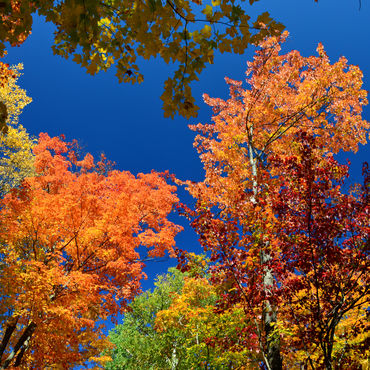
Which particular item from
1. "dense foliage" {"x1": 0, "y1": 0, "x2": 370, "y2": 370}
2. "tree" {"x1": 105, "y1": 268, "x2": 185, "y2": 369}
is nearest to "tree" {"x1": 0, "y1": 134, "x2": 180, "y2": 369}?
"dense foliage" {"x1": 0, "y1": 0, "x2": 370, "y2": 370}

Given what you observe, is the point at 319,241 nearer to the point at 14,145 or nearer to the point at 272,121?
the point at 272,121

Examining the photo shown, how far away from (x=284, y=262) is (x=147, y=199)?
11.6 meters

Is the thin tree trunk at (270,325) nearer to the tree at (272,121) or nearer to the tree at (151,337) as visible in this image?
the tree at (272,121)

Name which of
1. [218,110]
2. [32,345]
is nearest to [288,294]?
[218,110]

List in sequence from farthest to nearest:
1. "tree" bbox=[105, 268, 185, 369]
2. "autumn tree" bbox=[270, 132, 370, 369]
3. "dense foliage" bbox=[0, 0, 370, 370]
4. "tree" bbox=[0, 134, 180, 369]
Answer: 1. "tree" bbox=[105, 268, 185, 369]
2. "tree" bbox=[0, 134, 180, 369]
3. "autumn tree" bbox=[270, 132, 370, 369]
4. "dense foliage" bbox=[0, 0, 370, 370]

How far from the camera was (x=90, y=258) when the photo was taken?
9.56 m

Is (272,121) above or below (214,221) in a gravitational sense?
above

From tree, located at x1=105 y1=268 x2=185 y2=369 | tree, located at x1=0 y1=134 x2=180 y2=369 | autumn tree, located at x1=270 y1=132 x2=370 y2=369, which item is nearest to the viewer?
autumn tree, located at x1=270 y1=132 x2=370 y2=369

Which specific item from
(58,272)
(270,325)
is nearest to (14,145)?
(58,272)

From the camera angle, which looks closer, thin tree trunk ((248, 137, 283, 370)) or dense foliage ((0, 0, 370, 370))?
dense foliage ((0, 0, 370, 370))

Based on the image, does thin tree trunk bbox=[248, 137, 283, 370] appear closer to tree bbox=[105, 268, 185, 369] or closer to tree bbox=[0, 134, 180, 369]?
tree bbox=[0, 134, 180, 369]

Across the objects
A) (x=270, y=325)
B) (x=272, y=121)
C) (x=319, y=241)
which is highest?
(x=272, y=121)

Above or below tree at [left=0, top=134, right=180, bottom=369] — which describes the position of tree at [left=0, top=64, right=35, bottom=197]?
above

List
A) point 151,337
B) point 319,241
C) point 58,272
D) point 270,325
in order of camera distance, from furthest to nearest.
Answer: point 151,337
point 58,272
point 270,325
point 319,241
